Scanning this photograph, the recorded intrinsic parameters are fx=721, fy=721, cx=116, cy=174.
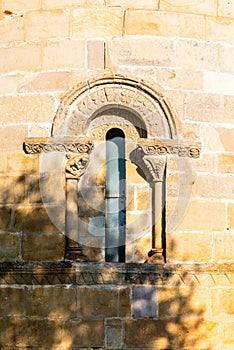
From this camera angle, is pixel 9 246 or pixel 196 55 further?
pixel 196 55

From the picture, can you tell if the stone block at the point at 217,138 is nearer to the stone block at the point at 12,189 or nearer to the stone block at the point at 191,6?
the stone block at the point at 191,6

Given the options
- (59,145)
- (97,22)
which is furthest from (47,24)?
(59,145)

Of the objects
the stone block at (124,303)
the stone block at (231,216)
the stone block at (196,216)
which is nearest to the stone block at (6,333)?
the stone block at (124,303)

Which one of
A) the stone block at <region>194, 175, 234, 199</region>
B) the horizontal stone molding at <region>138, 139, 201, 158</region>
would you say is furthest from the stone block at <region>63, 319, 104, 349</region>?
the horizontal stone molding at <region>138, 139, 201, 158</region>

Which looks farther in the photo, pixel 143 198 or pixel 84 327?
pixel 143 198

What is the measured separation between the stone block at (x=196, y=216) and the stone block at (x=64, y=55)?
1.65 m

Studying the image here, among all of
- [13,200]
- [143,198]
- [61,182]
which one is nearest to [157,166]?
[143,198]

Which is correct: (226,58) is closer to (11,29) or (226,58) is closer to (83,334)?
(11,29)

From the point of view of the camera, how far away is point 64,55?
7.06 m

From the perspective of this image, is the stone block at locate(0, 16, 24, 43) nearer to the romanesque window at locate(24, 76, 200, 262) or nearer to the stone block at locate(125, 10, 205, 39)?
the romanesque window at locate(24, 76, 200, 262)

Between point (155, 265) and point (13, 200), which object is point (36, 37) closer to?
point (13, 200)

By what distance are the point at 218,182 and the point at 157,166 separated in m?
0.63

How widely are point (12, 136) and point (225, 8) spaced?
8.27 feet

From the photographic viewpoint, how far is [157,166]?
6.94 metres
